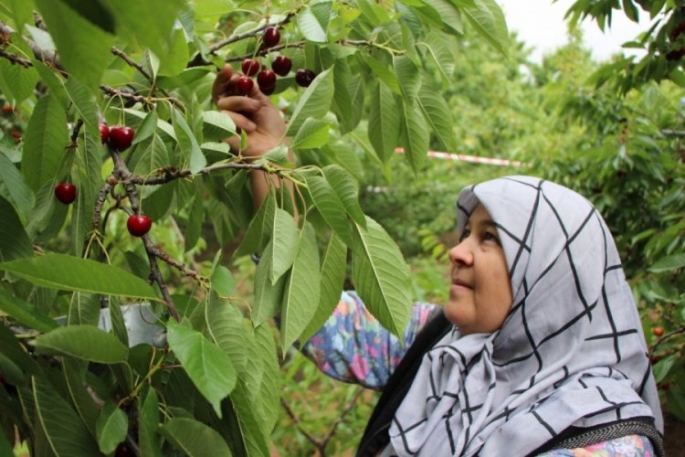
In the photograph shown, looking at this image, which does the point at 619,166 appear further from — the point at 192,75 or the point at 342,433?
the point at 192,75

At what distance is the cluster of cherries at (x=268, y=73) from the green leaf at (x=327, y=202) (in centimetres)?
48

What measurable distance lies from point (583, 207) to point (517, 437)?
0.55m

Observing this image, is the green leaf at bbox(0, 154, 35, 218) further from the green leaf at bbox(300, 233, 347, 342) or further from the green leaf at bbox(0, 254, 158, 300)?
the green leaf at bbox(300, 233, 347, 342)

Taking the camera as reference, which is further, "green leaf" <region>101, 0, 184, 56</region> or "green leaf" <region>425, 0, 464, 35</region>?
"green leaf" <region>425, 0, 464, 35</region>

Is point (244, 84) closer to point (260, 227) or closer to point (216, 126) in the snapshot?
point (216, 126)

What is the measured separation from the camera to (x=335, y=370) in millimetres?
2021

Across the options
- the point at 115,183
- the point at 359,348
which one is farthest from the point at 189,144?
the point at 359,348

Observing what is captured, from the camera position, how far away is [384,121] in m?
1.56

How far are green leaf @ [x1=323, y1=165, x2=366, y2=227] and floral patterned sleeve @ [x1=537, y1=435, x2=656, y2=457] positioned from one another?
0.64 metres

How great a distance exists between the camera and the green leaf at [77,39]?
1.36 feet

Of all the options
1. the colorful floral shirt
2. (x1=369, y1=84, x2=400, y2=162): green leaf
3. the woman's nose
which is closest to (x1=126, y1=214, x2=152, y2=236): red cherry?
(x1=369, y1=84, x2=400, y2=162): green leaf

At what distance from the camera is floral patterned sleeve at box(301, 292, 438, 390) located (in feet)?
6.60

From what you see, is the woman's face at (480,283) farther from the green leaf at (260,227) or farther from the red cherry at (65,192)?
the red cherry at (65,192)

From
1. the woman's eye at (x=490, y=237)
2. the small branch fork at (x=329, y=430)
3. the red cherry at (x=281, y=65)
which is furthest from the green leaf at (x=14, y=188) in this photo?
the small branch fork at (x=329, y=430)
